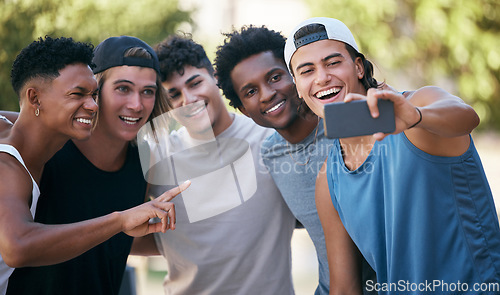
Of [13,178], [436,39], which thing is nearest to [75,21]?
[13,178]

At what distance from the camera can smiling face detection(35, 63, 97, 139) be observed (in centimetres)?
256

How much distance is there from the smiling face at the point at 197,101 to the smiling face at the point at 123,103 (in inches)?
17.1

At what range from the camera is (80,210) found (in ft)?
9.51

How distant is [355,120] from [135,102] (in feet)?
5.74

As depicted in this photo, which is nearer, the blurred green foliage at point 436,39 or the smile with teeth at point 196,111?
the smile with teeth at point 196,111

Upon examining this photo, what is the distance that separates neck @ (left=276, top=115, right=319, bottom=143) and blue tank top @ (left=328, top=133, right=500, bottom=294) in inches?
35.3

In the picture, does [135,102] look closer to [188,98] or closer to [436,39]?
[188,98]

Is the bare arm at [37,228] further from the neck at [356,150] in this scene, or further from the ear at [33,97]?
the neck at [356,150]

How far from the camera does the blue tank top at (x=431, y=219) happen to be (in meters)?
2.14

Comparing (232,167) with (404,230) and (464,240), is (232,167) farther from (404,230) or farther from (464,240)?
(464,240)

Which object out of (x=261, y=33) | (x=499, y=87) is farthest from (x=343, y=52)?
(x=499, y=87)

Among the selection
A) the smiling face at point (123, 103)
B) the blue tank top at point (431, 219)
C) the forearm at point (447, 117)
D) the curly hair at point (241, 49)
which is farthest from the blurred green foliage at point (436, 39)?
the forearm at point (447, 117)

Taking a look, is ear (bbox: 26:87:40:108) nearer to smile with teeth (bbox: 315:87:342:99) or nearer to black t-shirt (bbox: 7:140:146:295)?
black t-shirt (bbox: 7:140:146:295)

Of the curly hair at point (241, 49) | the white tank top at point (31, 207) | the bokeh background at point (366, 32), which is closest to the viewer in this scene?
the white tank top at point (31, 207)
